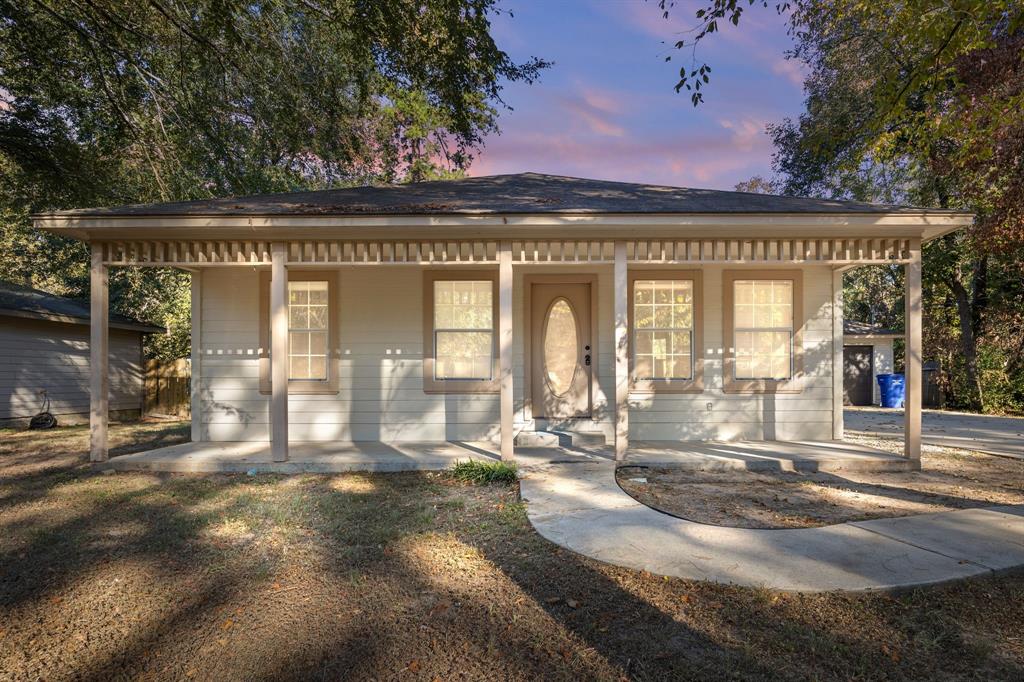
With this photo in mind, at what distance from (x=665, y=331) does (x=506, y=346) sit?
8.74ft

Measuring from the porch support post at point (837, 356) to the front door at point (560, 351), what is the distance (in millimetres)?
3395

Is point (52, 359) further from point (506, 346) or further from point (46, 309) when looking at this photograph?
point (506, 346)

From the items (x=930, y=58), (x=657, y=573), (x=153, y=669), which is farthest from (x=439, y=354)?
(x=930, y=58)

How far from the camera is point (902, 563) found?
3.06m

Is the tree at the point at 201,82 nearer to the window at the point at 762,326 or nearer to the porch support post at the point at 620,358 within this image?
the porch support post at the point at 620,358

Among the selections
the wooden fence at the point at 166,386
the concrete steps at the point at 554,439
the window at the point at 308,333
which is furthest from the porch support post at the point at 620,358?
the wooden fence at the point at 166,386

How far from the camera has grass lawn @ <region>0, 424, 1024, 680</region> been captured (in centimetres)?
217

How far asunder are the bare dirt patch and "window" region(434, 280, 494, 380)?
8.34 ft

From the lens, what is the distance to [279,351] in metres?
5.91

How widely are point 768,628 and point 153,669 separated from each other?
2728mm

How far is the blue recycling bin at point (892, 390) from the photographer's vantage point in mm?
13719

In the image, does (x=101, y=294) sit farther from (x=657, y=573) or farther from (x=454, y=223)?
(x=657, y=573)

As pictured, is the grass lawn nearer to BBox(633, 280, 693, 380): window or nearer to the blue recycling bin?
BBox(633, 280, 693, 380): window

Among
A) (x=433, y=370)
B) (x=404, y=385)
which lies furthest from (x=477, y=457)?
(x=404, y=385)
